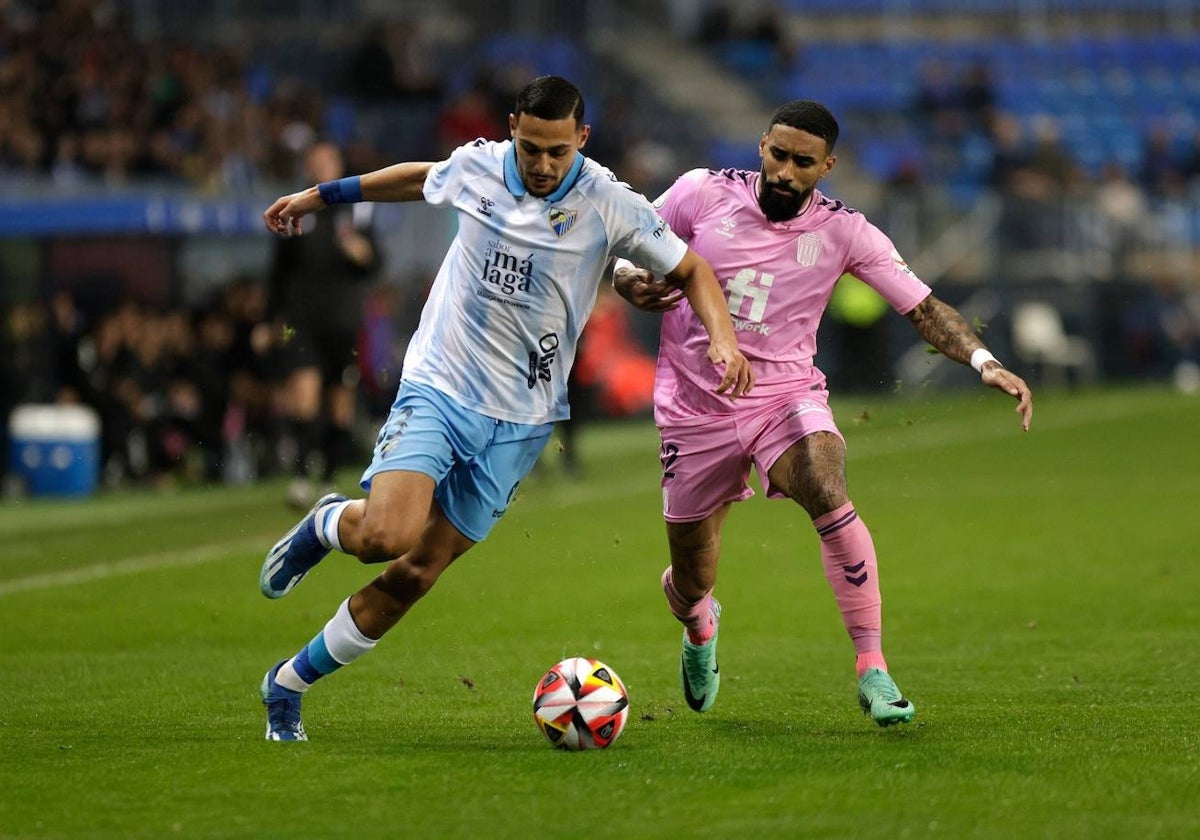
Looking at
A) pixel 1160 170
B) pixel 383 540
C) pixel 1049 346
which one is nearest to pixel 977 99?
pixel 1160 170

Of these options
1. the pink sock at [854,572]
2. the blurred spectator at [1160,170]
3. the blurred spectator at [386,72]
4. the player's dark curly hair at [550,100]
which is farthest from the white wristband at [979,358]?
the blurred spectator at [1160,170]

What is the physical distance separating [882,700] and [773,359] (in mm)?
1415

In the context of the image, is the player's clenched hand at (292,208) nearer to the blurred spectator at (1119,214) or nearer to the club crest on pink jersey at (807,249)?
the club crest on pink jersey at (807,249)

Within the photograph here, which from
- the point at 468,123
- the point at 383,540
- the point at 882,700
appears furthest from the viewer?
the point at 468,123

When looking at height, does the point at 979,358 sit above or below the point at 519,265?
below

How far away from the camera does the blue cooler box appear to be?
17.3m

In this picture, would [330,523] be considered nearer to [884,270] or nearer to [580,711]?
[580,711]

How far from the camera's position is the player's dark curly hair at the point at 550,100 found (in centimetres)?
661

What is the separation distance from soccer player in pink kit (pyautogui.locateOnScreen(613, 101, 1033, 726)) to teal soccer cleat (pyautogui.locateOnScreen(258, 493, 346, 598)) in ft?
4.87

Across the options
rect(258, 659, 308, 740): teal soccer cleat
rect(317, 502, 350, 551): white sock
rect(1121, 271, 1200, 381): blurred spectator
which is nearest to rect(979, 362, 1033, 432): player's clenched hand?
rect(317, 502, 350, 551): white sock

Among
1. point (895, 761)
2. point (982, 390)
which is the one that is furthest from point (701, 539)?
point (982, 390)

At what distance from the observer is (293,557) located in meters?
6.85

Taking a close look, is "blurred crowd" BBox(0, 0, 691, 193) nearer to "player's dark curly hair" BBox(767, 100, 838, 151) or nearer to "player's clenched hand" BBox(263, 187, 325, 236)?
"player's clenched hand" BBox(263, 187, 325, 236)

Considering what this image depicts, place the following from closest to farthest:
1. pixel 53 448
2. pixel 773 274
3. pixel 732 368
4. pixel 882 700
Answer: pixel 732 368
pixel 882 700
pixel 773 274
pixel 53 448
